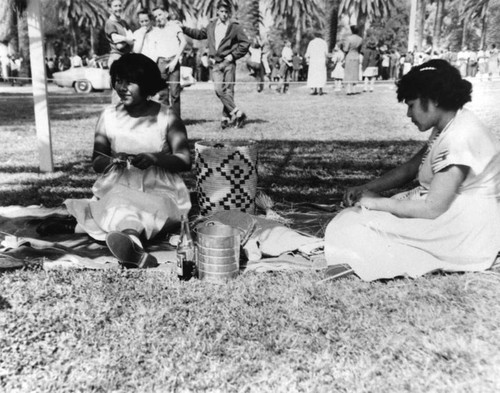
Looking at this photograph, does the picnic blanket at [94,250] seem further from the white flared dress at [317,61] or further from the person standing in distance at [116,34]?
the white flared dress at [317,61]

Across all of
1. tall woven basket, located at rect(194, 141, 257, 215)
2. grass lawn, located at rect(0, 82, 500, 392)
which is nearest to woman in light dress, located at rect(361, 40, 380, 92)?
tall woven basket, located at rect(194, 141, 257, 215)

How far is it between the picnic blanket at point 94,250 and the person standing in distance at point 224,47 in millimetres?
5895

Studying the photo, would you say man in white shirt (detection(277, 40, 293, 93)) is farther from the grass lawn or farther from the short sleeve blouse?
the grass lawn

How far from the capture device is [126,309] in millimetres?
3070

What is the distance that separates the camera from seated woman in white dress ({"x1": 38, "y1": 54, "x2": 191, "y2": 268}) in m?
3.92

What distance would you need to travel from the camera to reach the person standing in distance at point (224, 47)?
9.95 metres

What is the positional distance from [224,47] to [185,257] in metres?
7.10

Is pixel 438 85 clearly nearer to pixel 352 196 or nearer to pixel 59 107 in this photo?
pixel 352 196

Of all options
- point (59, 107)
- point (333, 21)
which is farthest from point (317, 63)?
point (333, 21)

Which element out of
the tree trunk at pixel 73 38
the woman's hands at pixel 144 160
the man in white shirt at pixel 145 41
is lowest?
the woman's hands at pixel 144 160

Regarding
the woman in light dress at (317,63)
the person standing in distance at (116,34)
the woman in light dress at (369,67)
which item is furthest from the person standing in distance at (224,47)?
the woman in light dress at (369,67)

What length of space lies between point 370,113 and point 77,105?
24.8 ft

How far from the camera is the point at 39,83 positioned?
6309mm

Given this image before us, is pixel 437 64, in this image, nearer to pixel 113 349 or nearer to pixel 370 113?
pixel 113 349
